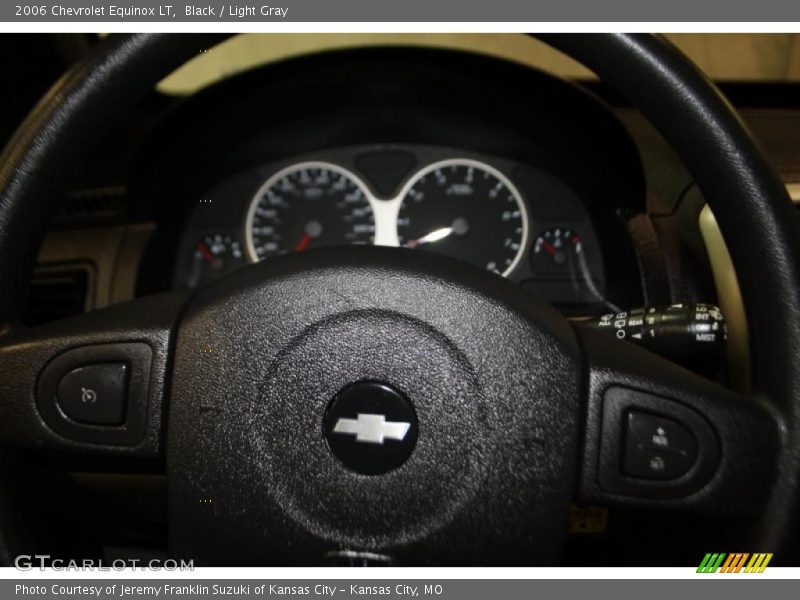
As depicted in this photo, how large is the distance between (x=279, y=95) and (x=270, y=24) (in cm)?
57

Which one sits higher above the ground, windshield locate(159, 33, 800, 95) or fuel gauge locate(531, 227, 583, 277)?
windshield locate(159, 33, 800, 95)

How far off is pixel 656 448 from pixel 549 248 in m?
0.84

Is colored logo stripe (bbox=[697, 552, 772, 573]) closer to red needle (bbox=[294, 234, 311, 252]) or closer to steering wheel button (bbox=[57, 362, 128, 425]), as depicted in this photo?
steering wheel button (bbox=[57, 362, 128, 425])

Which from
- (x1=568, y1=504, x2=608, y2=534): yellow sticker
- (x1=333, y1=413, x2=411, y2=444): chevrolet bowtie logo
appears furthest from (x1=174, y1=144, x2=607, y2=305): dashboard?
(x1=333, y1=413, x2=411, y2=444): chevrolet bowtie logo

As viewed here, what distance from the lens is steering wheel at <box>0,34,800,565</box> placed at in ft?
2.00

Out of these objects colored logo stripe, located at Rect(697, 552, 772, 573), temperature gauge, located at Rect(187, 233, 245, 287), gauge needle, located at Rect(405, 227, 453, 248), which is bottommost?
colored logo stripe, located at Rect(697, 552, 772, 573)

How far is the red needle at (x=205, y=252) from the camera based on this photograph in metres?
1.49

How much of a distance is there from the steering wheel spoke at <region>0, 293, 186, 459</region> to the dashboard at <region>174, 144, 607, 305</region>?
0.78 meters

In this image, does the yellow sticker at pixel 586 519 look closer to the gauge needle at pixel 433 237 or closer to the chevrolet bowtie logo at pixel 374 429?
the chevrolet bowtie logo at pixel 374 429

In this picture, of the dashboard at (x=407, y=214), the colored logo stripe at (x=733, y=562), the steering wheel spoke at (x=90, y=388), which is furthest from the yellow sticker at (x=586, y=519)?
the dashboard at (x=407, y=214)

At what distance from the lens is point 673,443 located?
61cm

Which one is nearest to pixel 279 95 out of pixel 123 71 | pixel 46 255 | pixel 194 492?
pixel 46 255

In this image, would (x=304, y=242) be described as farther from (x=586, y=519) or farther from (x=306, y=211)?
(x=586, y=519)

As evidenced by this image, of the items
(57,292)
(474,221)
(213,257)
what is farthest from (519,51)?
(57,292)
